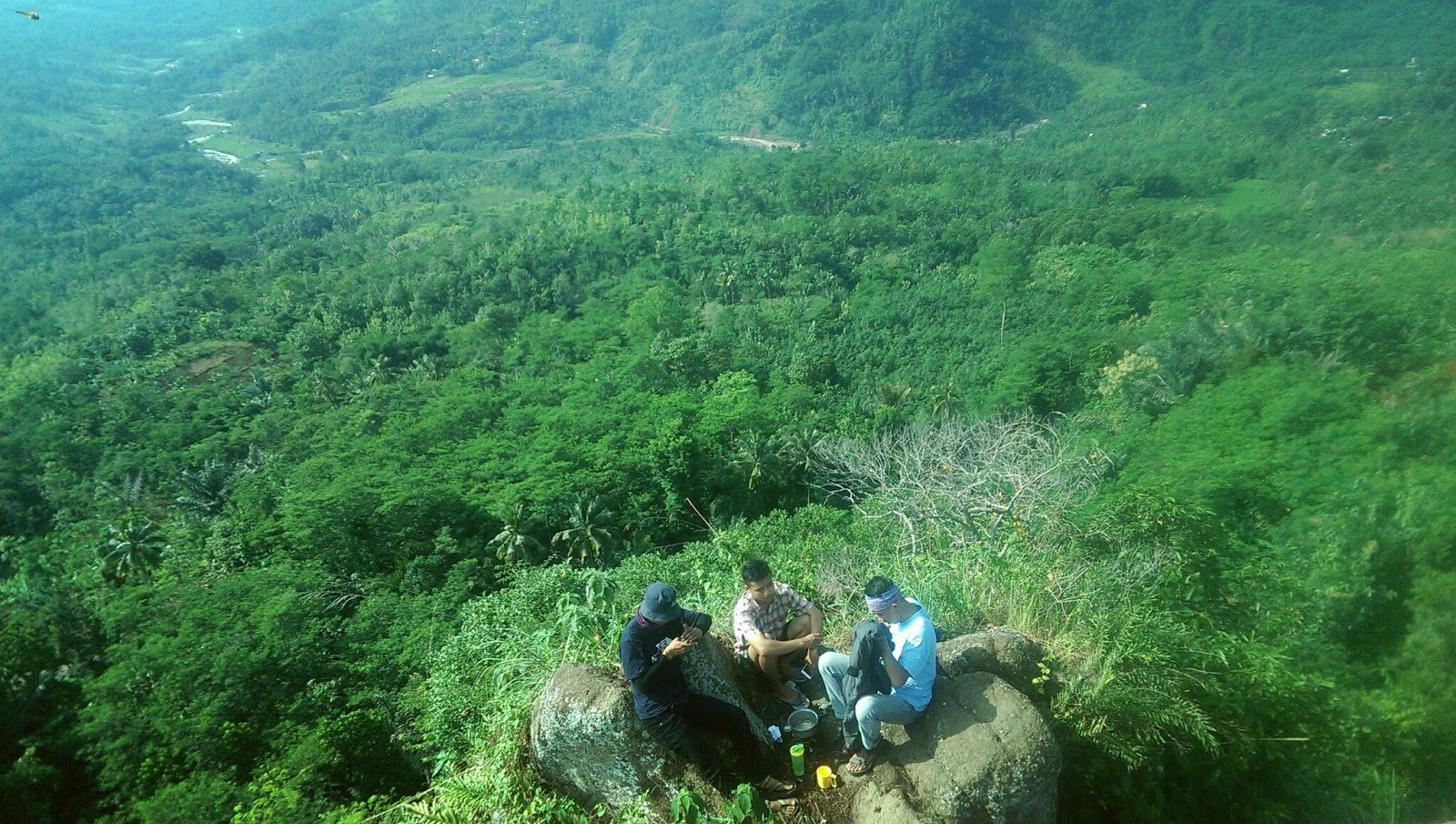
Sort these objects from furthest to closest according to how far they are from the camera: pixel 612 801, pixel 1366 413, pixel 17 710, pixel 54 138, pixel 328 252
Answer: pixel 54 138
pixel 328 252
pixel 1366 413
pixel 17 710
pixel 612 801

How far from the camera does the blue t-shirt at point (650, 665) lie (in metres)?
4.66

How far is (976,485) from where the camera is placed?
10219 millimetres

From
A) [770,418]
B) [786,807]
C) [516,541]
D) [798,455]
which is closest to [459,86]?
[770,418]

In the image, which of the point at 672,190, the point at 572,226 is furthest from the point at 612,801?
the point at 672,190

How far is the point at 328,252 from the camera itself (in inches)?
2822

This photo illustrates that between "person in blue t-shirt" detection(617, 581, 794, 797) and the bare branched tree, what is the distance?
3.78 meters

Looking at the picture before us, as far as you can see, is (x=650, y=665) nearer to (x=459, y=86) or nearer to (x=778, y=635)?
(x=778, y=635)

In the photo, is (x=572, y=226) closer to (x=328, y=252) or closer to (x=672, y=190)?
(x=672, y=190)

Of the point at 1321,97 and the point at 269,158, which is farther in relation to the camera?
the point at 269,158

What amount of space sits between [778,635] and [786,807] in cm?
114

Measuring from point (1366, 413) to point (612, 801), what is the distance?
2278 cm

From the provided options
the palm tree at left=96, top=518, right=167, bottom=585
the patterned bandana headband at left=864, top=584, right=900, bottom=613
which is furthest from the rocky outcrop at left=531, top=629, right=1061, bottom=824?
the palm tree at left=96, top=518, right=167, bottom=585

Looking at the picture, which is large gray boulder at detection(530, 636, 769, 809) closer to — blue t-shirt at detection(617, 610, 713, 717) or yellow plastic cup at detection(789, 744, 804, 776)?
blue t-shirt at detection(617, 610, 713, 717)

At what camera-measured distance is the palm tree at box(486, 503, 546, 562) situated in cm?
2284
